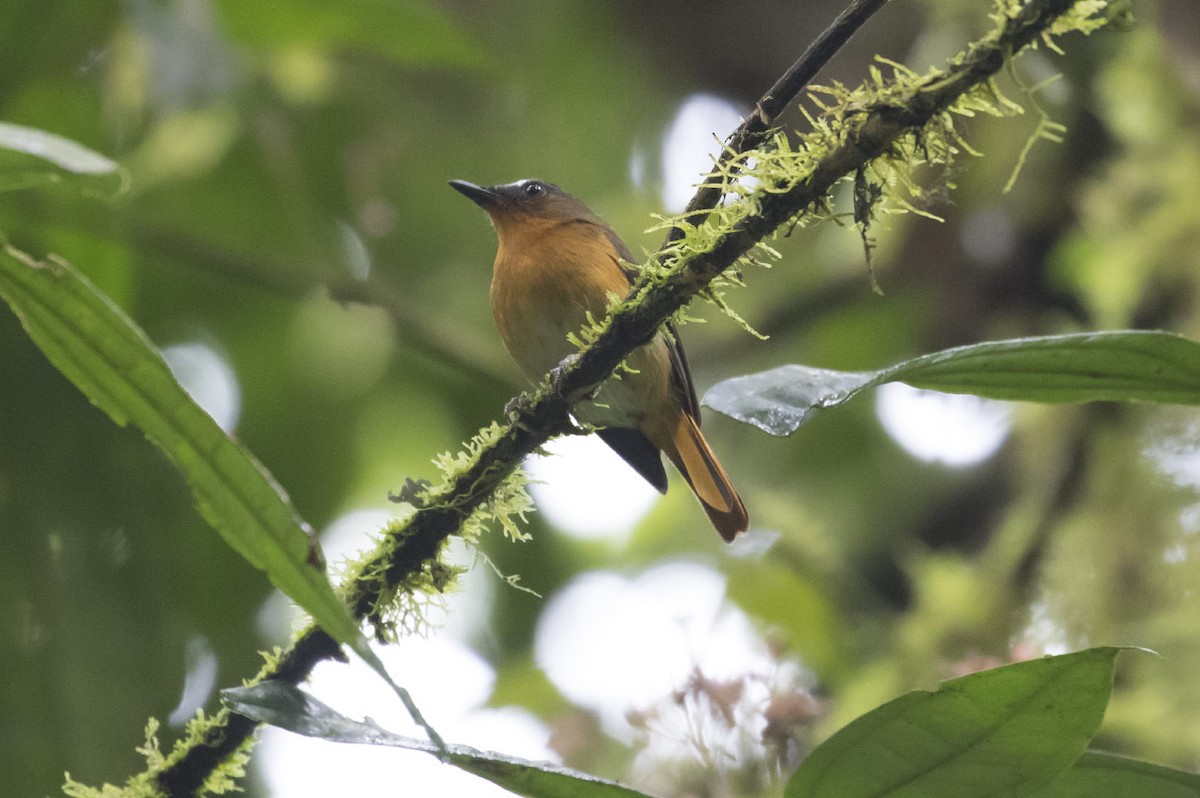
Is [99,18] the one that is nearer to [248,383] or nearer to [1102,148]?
[248,383]

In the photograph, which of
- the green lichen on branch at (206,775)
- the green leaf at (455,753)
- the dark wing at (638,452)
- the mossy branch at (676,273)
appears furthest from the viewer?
the dark wing at (638,452)

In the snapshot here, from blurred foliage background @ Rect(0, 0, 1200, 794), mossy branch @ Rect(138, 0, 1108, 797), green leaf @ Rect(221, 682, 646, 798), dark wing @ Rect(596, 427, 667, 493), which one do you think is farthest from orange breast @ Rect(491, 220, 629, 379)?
green leaf @ Rect(221, 682, 646, 798)

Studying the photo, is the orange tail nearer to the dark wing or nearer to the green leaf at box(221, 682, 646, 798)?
the dark wing

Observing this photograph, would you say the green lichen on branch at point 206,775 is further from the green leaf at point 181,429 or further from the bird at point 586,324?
the bird at point 586,324

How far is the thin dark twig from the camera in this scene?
121 centimetres

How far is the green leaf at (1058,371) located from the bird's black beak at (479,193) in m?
2.39

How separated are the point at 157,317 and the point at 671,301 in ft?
8.19

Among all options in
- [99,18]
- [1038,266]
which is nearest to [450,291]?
[99,18]

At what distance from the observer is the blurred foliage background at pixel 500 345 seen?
251cm

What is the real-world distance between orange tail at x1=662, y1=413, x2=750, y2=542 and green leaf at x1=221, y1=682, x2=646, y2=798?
208cm

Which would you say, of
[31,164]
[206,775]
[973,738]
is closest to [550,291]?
[31,164]

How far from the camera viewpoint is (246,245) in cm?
364

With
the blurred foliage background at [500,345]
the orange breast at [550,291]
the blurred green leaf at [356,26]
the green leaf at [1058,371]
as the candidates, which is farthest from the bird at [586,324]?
the green leaf at [1058,371]

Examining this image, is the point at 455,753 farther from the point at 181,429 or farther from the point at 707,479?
the point at 707,479
